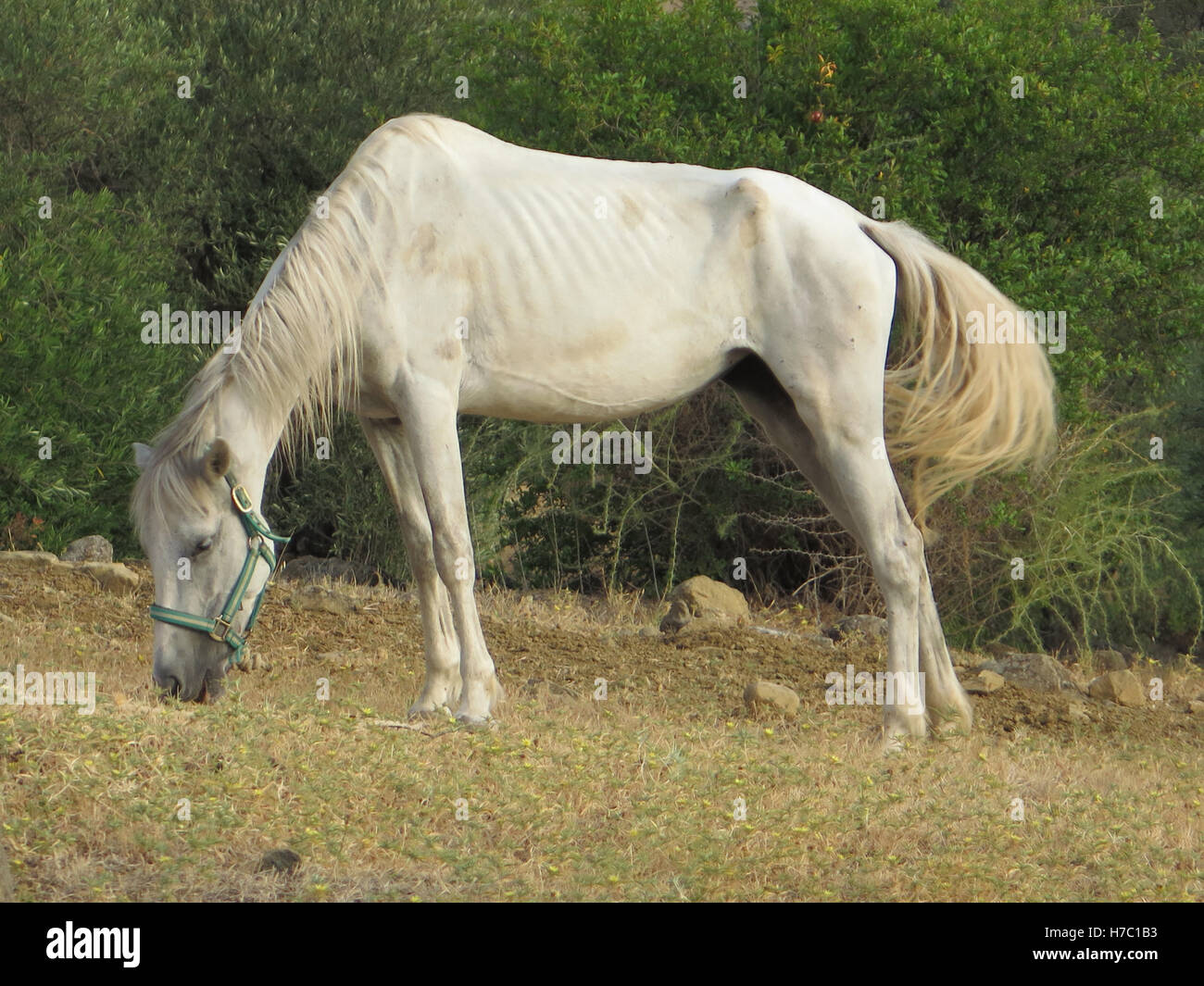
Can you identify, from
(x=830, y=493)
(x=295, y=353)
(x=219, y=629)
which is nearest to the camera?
(x=219, y=629)

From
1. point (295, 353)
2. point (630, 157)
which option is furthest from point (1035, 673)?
point (295, 353)

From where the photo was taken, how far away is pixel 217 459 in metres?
5.39

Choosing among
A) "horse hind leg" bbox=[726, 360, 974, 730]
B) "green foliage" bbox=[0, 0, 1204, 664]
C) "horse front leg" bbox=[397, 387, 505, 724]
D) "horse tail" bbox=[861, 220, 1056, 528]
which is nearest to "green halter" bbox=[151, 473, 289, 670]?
"horse front leg" bbox=[397, 387, 505, 724]

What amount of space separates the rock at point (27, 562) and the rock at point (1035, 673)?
553 centimetres

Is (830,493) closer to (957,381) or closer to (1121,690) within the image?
(957,381)

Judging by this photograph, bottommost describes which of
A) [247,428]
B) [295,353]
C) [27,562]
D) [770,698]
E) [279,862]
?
[279,862]

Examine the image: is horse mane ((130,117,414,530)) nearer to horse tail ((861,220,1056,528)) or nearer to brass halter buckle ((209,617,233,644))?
brass halter buckle ((209,617,233,644))

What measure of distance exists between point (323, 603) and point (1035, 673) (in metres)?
4.10

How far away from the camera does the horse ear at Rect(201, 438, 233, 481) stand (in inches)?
211

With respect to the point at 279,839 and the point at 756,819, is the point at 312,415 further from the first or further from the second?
the point at 756,819

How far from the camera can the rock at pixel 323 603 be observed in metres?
8.46

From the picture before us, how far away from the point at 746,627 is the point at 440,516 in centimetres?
320

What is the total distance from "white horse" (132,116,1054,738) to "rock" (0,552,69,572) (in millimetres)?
3141

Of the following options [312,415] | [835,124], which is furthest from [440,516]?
[835,124]
